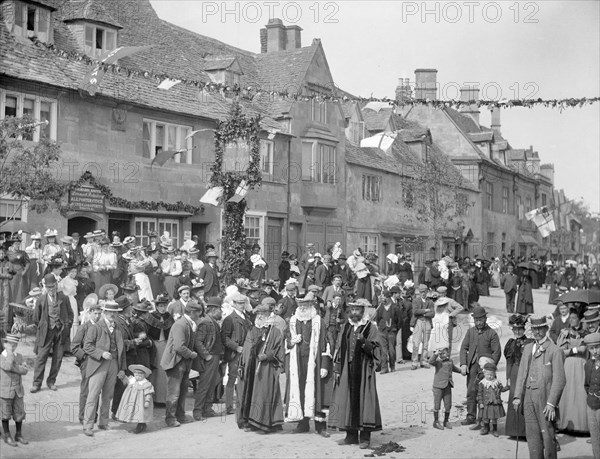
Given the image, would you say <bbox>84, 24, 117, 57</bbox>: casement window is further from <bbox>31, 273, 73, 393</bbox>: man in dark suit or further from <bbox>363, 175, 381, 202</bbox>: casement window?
<bbox>363, 175, 381, 202</bbox>: casement window

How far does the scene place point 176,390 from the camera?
36.3 feet

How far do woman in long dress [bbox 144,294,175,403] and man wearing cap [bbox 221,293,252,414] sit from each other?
3.22 feet

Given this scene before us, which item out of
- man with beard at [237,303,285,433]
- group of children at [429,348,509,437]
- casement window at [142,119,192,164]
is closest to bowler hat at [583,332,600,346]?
group of children at [429,348,509,437]

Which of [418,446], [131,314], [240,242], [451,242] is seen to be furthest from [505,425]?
[451,242]

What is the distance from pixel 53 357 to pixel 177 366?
8.20 feet

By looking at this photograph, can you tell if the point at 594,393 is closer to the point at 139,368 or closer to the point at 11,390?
the point at 139,368

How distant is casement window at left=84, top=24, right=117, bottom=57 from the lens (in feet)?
72.1

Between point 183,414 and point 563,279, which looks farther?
point 563,279

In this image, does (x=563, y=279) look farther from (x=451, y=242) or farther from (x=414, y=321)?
(x=414, y=321)

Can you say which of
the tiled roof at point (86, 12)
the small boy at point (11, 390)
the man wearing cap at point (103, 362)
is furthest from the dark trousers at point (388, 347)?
the tiled roof at point (86, 12)

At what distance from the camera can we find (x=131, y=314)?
11.6 metres

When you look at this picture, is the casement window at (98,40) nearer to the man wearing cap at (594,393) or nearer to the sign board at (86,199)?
the sign board at (86,199)

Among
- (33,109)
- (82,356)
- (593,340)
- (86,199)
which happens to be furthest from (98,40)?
(593,340)

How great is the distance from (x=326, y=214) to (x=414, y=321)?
47.6ft
